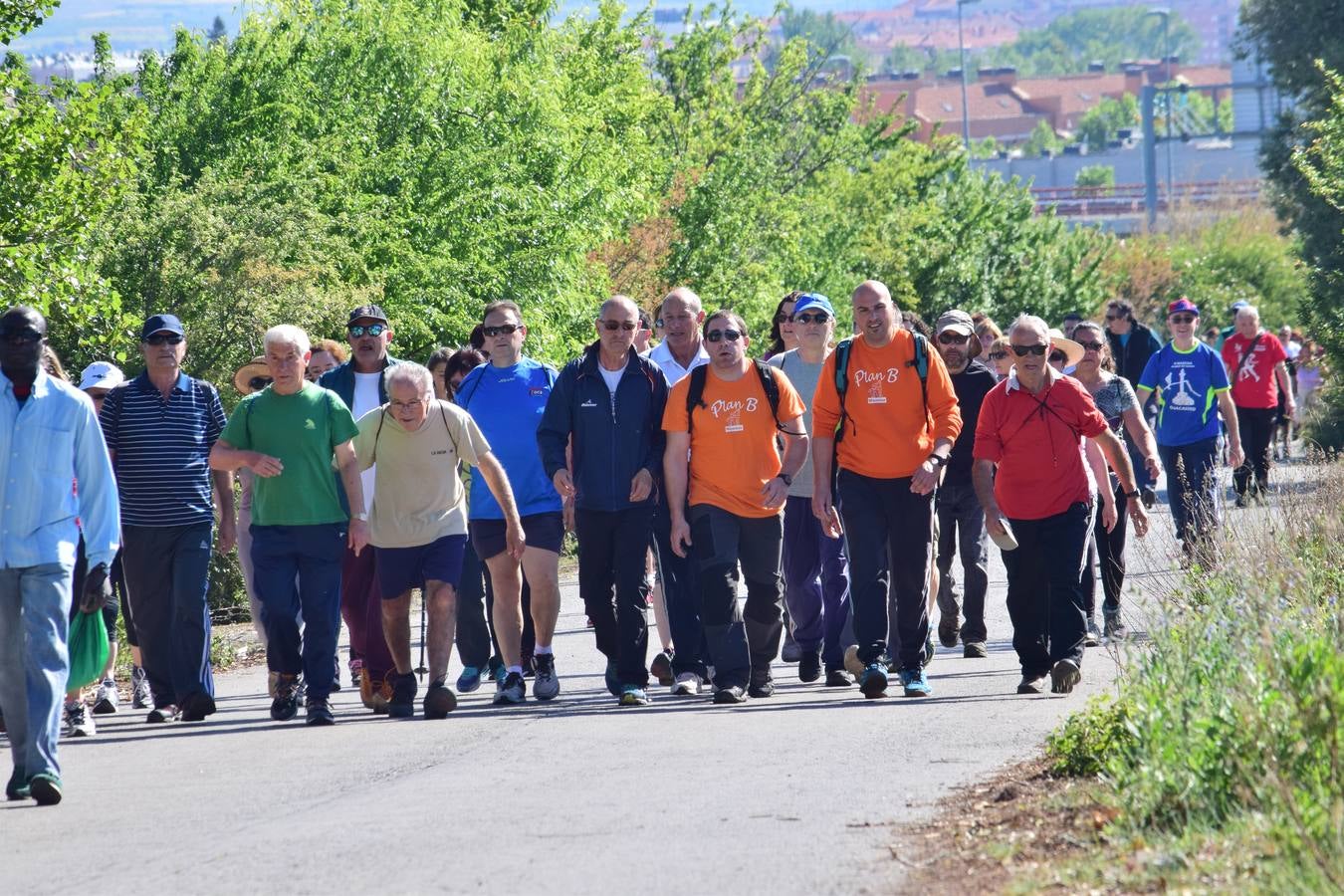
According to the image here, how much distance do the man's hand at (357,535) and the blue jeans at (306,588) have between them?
139 millimetres

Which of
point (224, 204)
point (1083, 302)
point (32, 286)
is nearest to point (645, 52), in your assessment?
point (1083, 302)

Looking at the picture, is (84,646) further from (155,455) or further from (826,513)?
(826,513)

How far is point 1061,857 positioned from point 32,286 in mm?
10794

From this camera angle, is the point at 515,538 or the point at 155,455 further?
the point at 515,538

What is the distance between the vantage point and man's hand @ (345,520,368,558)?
35.8ft

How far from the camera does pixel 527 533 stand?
11.7m

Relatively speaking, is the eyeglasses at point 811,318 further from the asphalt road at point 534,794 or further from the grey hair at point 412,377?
the grey hair at point 412,377

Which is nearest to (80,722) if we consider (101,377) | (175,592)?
(175,592)

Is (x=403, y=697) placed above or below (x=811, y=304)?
below

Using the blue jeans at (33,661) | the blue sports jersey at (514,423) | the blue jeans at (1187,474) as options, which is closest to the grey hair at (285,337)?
the blue sports jersey at (514,423)

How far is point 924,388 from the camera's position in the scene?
11.0 metres

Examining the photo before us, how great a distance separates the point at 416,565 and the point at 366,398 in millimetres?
1356

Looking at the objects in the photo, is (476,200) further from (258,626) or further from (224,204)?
(258,626)

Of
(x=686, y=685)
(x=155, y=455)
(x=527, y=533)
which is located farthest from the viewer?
(x=527, y=533)
